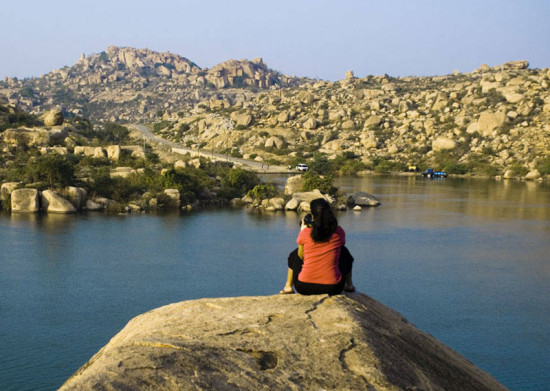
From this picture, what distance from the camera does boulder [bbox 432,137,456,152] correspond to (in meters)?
70.7

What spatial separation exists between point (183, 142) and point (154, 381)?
8283 cm

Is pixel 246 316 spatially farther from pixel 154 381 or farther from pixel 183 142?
pixel 183 142

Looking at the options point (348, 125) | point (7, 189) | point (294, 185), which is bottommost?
point (7, 189)

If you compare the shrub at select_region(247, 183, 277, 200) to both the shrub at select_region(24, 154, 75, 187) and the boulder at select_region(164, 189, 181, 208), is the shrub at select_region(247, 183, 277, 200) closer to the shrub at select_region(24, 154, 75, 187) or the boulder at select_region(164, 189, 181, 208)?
the boulder at select_region(164, 189, 181, 208)

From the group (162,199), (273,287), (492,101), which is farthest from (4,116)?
(492,101)

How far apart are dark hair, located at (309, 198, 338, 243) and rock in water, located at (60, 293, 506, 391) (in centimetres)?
62

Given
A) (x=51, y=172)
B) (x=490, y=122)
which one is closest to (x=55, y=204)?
(x=51, y=172)

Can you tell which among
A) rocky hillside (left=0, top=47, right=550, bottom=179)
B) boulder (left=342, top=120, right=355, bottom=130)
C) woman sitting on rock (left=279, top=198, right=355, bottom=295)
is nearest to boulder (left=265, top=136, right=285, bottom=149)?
rocky hillside (left=0, top=47, right=550, bottom=179)

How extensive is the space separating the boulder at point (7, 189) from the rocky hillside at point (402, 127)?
37.9 meters

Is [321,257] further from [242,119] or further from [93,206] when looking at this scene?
[242,119]

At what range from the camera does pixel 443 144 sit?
233 feet

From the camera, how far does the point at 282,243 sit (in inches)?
1041

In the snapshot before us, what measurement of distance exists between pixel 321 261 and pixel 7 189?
103 feet

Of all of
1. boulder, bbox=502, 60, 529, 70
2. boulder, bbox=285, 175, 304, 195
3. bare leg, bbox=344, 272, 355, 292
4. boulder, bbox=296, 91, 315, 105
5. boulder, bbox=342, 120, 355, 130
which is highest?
boulder, bbox=502, 60, 529, 70
